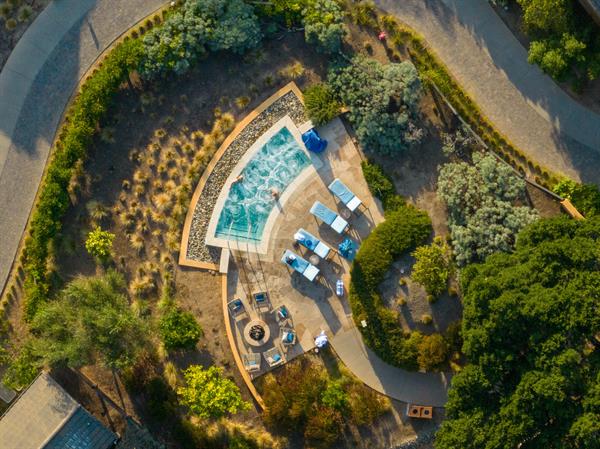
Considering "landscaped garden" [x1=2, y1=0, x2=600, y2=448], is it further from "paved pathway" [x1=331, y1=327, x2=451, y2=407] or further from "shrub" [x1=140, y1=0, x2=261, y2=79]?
"paved pathway" [x1=331, y1=327, x2=451, y2=407]

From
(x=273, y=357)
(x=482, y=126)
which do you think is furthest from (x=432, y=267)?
(x=273, y=357)

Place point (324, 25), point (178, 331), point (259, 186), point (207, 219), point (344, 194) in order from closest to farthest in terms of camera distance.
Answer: point (178, 331) → point (324, 25) → point (344, 194) → point (259, 186) → point (207, 219)

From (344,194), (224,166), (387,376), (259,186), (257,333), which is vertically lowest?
(387,376)

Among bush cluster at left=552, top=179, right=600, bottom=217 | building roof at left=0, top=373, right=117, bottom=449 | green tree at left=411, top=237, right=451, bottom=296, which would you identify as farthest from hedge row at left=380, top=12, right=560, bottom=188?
building roof at left=0, top=373, right=117, bottom=449

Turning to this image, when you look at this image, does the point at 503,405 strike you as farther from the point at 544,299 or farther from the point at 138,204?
the point at 138,204

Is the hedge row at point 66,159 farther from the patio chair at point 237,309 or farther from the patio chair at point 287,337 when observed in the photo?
the patio chair at point 287,337

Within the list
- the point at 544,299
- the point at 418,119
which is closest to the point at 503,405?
the point at 544,299

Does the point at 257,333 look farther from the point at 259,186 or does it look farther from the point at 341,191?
the point at 341,191
